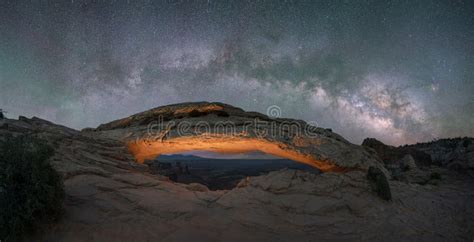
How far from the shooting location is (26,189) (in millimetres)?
4953

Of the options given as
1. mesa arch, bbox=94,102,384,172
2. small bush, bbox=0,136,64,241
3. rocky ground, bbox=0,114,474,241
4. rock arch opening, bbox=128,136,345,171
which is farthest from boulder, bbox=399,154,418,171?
small bush, bbox=0,136,64,241

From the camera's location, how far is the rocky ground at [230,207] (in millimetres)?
5863

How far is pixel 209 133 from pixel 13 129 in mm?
7301

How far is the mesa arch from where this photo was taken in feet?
37.6

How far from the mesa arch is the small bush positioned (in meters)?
5.82

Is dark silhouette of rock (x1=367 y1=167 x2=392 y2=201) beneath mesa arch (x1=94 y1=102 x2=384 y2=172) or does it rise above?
beneath

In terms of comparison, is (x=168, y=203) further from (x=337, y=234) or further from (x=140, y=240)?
(x=337, y=234)

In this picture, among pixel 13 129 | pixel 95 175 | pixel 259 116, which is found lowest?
pixel 95 175

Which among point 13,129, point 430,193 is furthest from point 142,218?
point 430,193

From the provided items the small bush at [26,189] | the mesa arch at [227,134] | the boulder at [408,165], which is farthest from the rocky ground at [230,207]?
the boulder at [408,165]

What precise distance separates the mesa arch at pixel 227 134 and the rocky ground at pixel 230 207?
4.19 feet

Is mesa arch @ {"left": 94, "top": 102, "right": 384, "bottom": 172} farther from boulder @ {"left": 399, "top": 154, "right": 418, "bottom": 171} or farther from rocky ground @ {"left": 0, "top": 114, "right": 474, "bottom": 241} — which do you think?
boulder @ {"left": 399, "top": 154, "right": 418, "bottom": 171}

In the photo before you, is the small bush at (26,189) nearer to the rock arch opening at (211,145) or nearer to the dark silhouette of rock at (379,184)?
the rock arch opening at (211,145)

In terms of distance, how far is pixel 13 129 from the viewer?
28.9 ft
